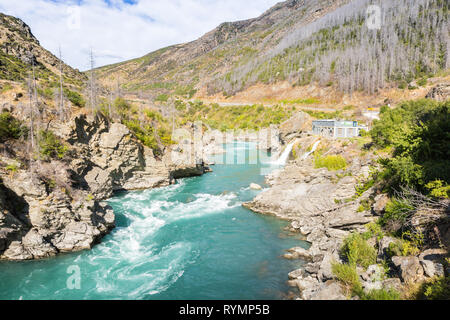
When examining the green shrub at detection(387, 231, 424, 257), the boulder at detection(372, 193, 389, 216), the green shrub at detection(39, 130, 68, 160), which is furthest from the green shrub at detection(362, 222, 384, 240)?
the green shrub at detection(39, 130, 68, 160)

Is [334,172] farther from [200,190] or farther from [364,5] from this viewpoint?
[364,5]

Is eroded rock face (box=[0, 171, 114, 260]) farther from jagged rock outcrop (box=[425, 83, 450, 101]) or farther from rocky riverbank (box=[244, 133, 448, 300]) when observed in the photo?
jagged rock outcrop (box=[425, 83, 450, 101])

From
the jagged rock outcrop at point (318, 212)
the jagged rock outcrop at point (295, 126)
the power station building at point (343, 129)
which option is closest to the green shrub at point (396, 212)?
the jagged rock outcrop at point (318, 212)

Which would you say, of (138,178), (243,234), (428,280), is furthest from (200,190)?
(428,280)

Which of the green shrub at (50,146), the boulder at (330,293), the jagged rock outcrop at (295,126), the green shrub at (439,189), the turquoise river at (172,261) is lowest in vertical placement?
the turquoise river at (172,261)

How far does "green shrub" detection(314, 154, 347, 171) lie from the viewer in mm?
28484

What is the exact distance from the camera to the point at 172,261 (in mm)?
17344

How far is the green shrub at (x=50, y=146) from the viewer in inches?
833

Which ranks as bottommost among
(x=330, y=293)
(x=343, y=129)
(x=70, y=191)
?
(x=330, y=293)

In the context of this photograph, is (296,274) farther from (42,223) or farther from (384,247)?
(42,223)

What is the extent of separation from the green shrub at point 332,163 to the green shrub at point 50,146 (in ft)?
81.3

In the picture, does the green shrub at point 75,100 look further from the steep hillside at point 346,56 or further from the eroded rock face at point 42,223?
the steep hillside at point 346,56

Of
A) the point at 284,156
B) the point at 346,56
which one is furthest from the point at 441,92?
the point at 346,56

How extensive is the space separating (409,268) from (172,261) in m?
12.7
